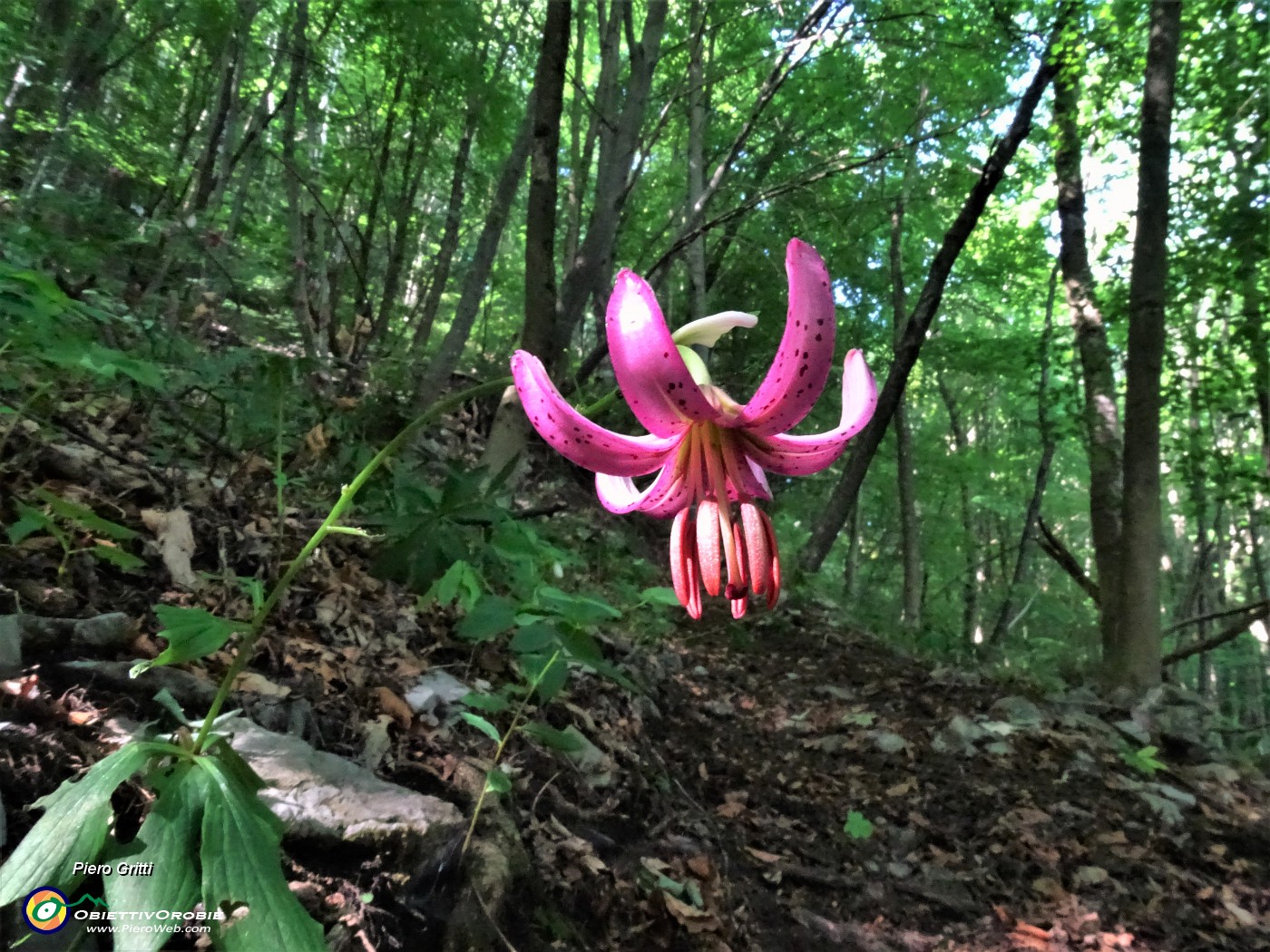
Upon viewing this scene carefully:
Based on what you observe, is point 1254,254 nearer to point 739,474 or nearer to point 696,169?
point 696,169

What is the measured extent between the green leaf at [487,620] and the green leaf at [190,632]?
0.45 m

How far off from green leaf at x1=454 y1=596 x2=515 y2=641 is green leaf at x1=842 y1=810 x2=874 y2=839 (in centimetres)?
175

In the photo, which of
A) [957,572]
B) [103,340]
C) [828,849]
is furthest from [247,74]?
[957,572]

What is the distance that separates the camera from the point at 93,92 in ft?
13.8

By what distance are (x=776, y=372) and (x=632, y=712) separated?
5.92 ft

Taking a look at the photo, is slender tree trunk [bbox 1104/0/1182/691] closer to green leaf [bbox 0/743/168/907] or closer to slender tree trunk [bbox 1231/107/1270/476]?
slender tree trunk [bbox 1231/107/1270/476]

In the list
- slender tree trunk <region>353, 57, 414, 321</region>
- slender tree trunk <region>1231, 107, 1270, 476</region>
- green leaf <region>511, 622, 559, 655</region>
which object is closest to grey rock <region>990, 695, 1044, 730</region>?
slender tree trunk <region>1231, 107, 1270, 476</region>

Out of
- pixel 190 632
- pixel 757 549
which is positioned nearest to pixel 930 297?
pixel 757 549

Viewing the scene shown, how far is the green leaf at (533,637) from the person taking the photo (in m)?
1.32

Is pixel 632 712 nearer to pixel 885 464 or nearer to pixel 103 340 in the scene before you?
pixel 103 340

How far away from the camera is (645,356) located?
2.49 ft

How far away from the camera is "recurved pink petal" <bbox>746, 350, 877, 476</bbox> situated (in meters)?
0.89

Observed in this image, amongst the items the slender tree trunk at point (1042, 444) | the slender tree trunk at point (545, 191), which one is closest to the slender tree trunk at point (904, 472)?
the slender tree trunk at point (1042, 444)

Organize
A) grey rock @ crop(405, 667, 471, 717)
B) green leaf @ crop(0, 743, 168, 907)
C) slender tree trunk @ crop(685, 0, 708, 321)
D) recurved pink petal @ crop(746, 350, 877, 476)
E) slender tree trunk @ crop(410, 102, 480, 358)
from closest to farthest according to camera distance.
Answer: green leaf @ crop(0, 743, 168, 907), recurved pink petal @ crop(746, 350, 877, 476), grey rock @ crop(405, 667, 471, 717), slender tree trunk @ crop(685, 0, 708, 321), slender tree trunk @ crop(410, 102, 480, 358)
